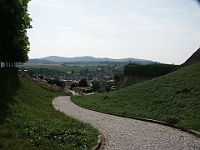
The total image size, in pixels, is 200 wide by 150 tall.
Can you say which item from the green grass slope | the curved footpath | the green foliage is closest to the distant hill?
the green foliage

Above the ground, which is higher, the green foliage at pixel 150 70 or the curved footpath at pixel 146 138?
the green foliage at pixel 150 70

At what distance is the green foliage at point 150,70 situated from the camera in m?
38.9

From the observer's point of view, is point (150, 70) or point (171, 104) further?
point (150, 70)

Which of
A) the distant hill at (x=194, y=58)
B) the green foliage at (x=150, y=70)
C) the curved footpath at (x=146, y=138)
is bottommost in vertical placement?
the curved footpath at (x=146, y=138)

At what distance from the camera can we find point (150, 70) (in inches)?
1654

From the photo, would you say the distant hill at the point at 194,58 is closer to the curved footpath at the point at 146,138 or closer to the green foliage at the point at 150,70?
the green foliage at the point at 150,70

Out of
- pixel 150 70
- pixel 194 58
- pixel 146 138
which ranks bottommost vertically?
A: pixel 146 138

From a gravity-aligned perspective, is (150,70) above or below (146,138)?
above

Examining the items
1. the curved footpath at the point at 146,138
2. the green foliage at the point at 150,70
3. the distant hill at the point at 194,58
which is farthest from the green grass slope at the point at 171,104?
the green foliage at the point at 150,70

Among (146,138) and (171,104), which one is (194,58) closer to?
(171,104)

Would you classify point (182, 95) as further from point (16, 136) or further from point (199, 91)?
point (16, 136)

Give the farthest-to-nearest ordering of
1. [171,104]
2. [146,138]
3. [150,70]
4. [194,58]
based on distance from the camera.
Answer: [150,70]
[194,58]
[171,104]
[146,138]

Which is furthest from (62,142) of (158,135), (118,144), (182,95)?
(182,95)

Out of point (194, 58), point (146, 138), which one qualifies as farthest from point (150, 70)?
point (146, 138)
